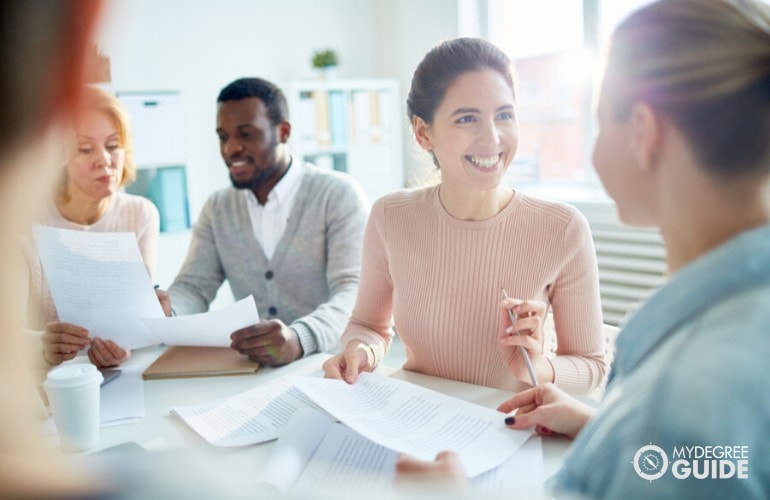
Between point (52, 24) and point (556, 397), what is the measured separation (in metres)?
0.93

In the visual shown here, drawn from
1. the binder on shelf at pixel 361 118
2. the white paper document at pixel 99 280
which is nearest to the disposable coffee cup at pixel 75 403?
the white paper document at pixel 99 280

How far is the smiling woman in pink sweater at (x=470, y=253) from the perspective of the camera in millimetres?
1486

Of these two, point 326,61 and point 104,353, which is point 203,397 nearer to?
point 104,353

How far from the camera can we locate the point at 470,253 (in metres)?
1.59

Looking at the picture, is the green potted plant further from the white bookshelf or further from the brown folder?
the brown folder

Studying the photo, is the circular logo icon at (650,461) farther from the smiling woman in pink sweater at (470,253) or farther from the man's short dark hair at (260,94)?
the man's short dark hair at (260,94)

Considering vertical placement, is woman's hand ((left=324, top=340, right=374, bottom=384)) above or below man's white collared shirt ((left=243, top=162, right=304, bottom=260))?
below

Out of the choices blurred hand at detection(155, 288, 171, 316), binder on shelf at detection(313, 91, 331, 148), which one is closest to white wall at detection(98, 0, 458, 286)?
binder on shelf at detection(313, 91, 331, 148)

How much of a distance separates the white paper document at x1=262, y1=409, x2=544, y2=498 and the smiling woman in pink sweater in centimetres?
34

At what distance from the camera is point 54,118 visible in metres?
0.34

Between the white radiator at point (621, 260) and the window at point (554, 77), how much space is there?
0.35 m

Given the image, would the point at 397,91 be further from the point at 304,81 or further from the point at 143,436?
the point at 143,436

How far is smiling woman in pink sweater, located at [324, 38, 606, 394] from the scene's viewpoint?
149cm

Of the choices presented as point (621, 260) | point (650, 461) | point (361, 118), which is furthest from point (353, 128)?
point (650, 461)
